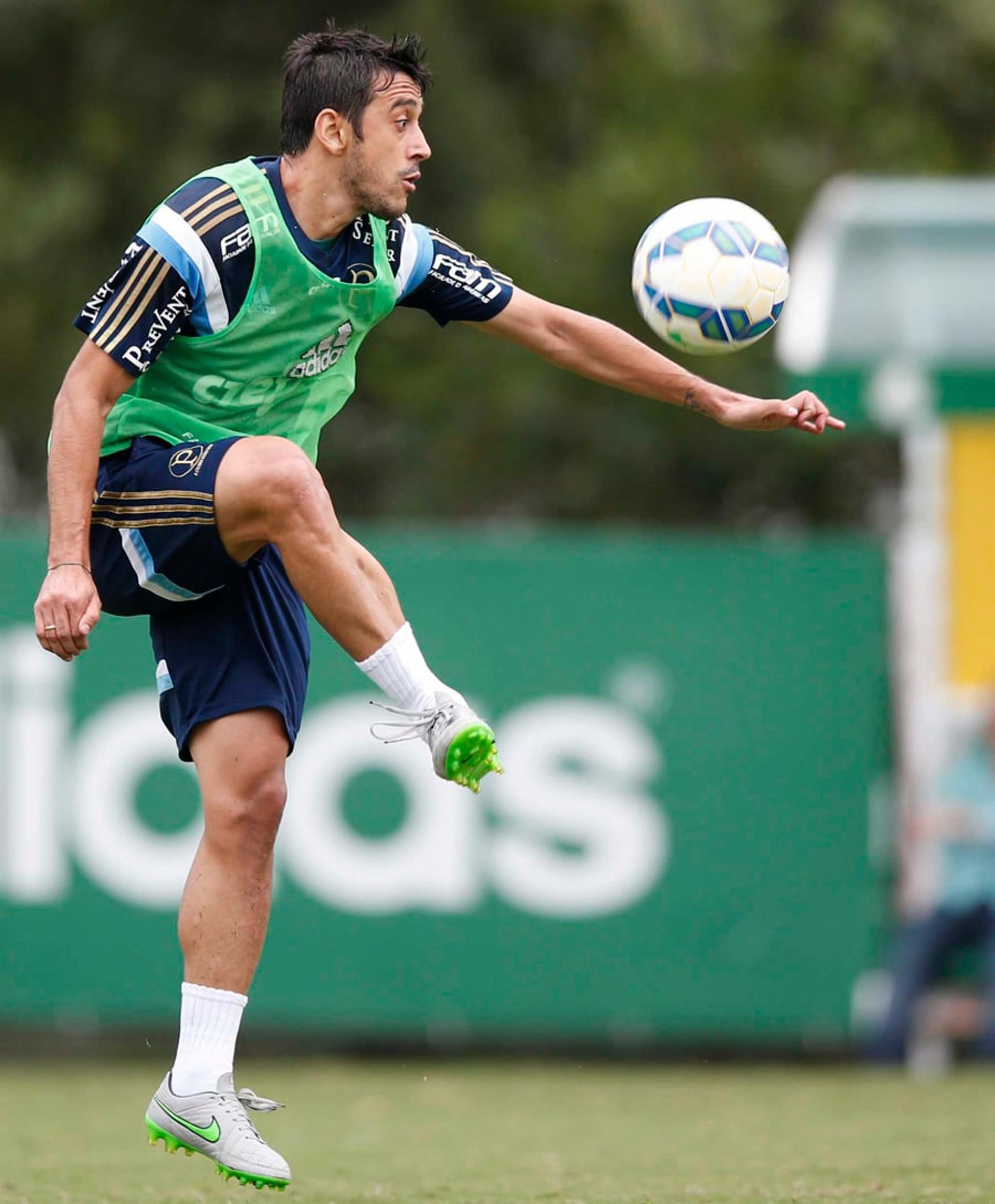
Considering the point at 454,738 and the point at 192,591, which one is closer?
the point at 454,738

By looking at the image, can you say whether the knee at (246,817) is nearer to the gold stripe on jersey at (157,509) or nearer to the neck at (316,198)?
the gold stripe on jersey at (157,509)

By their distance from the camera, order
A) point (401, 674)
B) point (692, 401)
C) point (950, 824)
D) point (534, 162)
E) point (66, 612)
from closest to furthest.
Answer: point (66, 612)
point (401, 674)
point (692, 401)
point (950, 824)
point (534, 162)

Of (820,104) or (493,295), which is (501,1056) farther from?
(820,104)

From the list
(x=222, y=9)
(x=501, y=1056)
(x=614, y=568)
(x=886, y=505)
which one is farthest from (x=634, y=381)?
(x=222, y=9)

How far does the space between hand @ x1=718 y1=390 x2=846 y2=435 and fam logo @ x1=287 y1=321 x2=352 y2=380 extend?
1054mm

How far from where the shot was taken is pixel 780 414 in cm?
574

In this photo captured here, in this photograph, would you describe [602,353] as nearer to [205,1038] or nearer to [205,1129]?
[205,1038]

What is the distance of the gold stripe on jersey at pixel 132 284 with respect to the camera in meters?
5.43

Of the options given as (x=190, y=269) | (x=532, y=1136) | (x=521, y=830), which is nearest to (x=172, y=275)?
(x=190, y=269)

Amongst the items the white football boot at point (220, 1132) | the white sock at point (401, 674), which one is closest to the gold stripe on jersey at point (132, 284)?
the white sock at point (401, 674)

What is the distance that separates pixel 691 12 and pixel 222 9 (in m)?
3.80

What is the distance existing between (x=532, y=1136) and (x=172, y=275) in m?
4.19

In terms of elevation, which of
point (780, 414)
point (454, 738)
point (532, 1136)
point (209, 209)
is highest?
point (209, 209)

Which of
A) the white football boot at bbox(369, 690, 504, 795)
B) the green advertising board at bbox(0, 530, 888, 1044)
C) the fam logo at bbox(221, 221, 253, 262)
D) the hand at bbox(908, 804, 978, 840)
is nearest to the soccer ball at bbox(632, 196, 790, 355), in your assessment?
the fam logo at bbox(221, 221, 253, 262)
